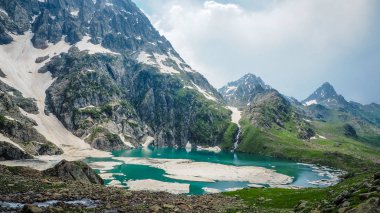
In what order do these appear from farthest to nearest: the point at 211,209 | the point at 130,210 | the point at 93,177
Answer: the point at 93,177 → the point at 211,209 → the point at 130,210

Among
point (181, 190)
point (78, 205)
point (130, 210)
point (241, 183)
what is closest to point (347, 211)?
point (130, 210)

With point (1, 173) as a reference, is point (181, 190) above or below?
below

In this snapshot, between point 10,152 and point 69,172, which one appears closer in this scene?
point 69,172

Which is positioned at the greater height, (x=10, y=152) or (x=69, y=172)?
(x=10, y=152)

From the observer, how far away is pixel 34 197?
45.6 m

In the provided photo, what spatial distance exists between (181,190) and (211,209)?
239ft

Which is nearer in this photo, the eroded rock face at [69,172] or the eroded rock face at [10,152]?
the eroded rock face at [69,172]

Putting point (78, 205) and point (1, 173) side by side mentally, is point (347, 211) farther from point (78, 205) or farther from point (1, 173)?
point (1, 173)

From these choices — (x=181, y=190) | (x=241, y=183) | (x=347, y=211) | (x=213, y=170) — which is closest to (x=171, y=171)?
(x=213, y=170)

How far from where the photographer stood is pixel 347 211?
28203 millimetres

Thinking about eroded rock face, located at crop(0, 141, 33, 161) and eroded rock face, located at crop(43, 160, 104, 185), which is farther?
eroded rock face, located at crop(0, 141, 33, 161)

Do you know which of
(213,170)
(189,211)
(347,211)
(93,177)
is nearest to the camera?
(347,211)

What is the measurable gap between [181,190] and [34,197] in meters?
79.5

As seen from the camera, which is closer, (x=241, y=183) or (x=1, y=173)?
(x=1, y=173)
